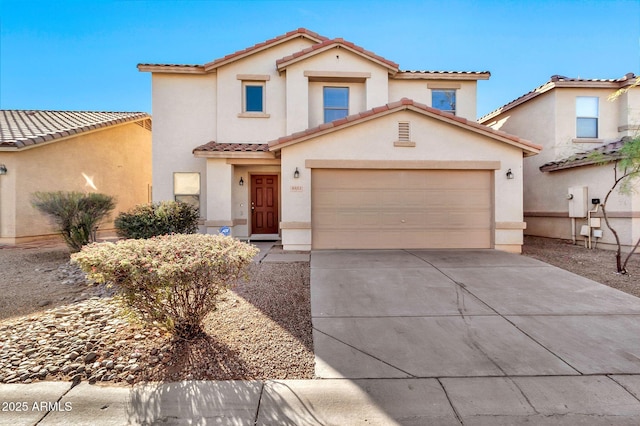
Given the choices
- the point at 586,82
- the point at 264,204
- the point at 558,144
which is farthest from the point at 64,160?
the point at 586,82

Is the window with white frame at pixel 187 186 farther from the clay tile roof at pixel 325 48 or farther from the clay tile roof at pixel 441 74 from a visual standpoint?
the clay tile roof at pixel 441 74

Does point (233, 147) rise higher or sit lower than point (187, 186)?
higher

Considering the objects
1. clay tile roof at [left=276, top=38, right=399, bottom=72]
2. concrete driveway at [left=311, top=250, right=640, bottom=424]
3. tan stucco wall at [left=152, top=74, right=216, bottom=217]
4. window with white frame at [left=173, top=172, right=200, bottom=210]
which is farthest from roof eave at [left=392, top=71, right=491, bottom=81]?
window with white frame at [left=173, top=172, right=200, bottom=210]

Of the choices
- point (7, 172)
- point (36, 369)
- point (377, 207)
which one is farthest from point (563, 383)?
point (7, 172)

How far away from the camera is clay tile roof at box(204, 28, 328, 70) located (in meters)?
11.6

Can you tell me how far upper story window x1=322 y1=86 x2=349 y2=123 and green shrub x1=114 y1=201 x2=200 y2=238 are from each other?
677 centimetres

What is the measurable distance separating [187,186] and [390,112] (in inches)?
318

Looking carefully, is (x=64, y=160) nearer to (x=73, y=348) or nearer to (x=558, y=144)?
(x=73, y=348)

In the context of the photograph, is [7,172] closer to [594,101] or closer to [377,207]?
[377,207]

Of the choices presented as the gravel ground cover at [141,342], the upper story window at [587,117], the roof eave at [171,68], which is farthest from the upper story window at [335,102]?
the upper story window at [587,117]

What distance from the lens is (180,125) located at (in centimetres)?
1184

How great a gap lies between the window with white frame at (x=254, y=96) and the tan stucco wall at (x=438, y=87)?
5.36 meters

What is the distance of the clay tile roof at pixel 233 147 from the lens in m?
10.5

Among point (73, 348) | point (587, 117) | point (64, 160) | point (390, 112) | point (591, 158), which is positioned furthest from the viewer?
point (587, 117)
